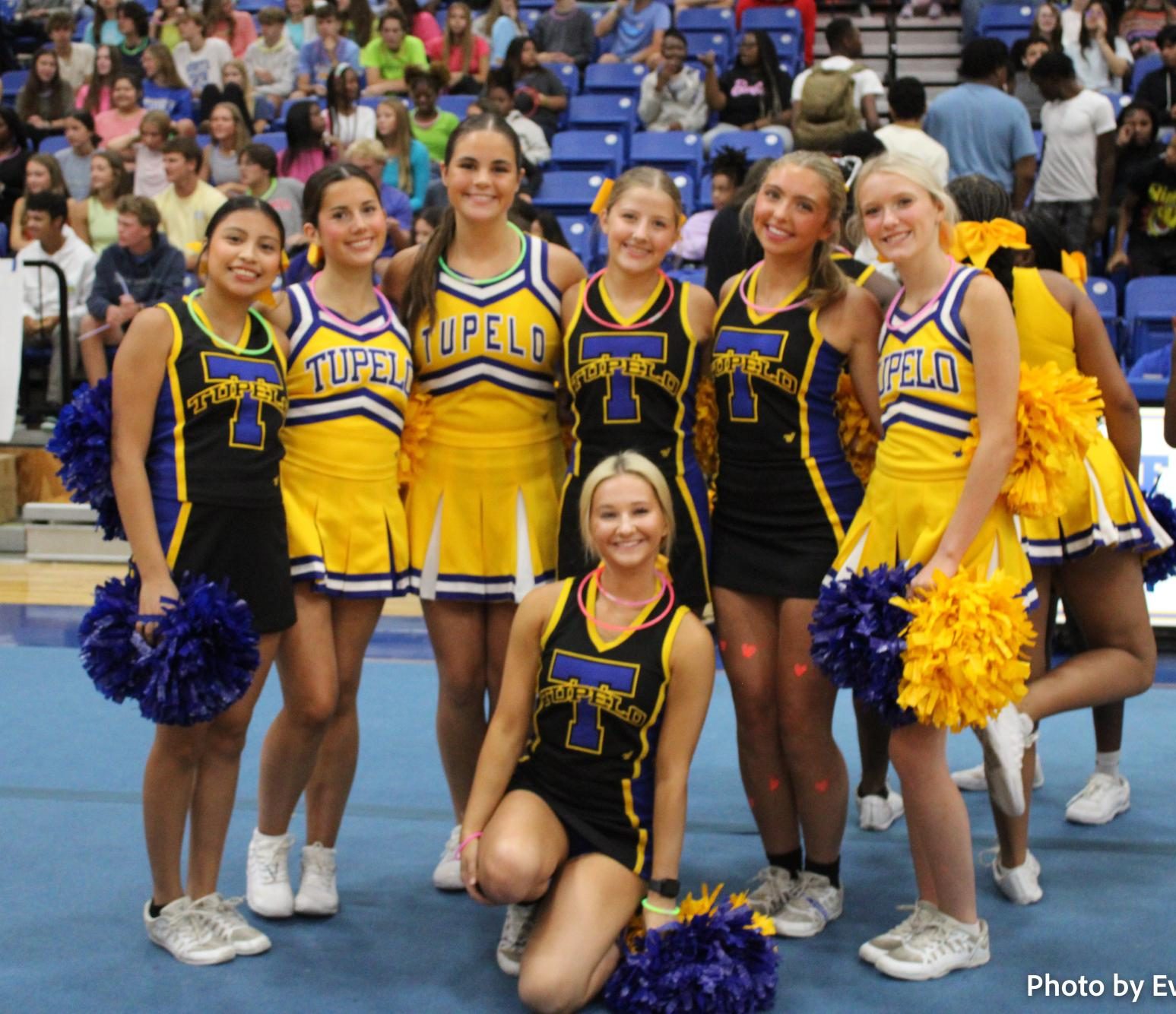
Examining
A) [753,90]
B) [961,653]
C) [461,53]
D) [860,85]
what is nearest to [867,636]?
[961,653]

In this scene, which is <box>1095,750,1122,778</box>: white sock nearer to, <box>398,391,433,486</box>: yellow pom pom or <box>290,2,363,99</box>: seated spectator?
<box>398,391,433,486</box>: yellow pom pom

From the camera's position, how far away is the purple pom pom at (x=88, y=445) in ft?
9.55

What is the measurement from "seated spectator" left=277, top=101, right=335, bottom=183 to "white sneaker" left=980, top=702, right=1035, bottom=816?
615 centimetres

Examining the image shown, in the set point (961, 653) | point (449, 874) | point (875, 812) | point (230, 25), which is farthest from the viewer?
point (230, 25)

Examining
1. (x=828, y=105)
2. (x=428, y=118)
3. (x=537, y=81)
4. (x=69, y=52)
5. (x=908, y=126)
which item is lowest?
(x=908, y=126)

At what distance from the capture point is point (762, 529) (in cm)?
314

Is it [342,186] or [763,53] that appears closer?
[342,186]

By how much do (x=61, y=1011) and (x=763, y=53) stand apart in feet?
25.0

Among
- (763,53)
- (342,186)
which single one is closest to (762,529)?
(342,186)

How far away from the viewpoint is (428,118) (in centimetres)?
906

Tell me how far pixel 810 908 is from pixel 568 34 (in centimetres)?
808

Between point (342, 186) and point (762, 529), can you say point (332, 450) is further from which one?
point (762, 529)

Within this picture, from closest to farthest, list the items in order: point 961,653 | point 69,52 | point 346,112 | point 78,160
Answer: point 961,653, point 346,112, point 78,160, point 69,52

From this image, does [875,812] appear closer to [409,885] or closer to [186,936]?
[409,885]
